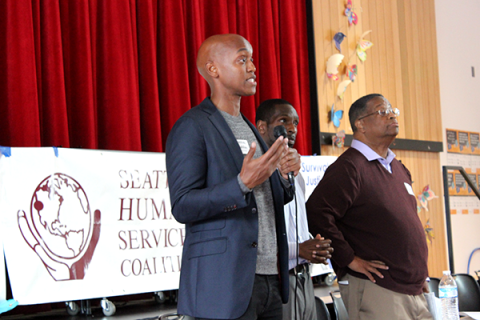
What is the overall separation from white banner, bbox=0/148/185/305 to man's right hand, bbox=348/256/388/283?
119 centimetres

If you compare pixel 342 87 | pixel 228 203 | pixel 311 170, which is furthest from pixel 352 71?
pixel 228 203

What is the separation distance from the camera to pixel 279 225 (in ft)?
5.59

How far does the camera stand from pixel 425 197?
18.9ft

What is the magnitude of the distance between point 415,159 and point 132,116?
365 centimetres

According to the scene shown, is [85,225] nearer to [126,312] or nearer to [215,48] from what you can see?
[126,312]

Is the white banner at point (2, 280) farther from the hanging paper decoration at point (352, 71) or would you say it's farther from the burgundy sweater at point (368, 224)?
the hanging paper decoration at point (352, 71)

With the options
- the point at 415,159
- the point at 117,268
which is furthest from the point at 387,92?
the point at 117,268

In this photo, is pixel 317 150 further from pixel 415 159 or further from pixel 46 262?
pixel 46 262

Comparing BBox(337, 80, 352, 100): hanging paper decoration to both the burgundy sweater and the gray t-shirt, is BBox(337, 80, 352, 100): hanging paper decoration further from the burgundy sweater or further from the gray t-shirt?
the gray t-shirt

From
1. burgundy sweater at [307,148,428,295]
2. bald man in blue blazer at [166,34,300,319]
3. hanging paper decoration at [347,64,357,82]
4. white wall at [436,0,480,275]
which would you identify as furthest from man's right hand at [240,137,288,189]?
white wall at [436,0,480,275]

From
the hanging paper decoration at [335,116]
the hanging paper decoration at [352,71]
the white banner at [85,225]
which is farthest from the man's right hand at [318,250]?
the hanging paper decoration at [352,71]

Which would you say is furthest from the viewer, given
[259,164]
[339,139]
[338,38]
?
[338,38]

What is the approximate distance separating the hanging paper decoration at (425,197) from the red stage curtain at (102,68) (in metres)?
2.50

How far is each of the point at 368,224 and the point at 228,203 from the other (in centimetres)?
124
